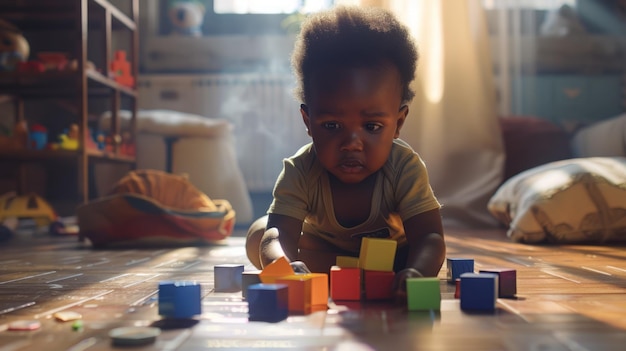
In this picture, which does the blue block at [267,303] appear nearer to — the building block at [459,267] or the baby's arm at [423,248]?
the baby's arm at [423,248]

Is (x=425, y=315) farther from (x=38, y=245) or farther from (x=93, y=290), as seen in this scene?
(x=38, y=245)

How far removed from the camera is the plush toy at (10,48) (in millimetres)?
2693

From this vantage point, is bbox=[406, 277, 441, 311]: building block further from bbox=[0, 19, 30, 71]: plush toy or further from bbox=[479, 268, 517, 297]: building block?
bbox=[0, 19, 30, 71]: plush toy

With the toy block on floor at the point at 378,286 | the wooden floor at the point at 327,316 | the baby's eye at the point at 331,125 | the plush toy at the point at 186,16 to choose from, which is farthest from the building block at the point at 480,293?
the plush toy at the point at 186,16

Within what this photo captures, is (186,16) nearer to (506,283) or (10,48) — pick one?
(10,48)

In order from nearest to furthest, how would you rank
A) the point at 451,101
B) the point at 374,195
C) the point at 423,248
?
the point at 423,248 → the point at 374,195 → the point at 451,101

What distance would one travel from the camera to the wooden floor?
71 centimetres

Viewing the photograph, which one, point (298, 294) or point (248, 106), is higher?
point (248, 106)

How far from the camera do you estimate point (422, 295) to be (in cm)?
90

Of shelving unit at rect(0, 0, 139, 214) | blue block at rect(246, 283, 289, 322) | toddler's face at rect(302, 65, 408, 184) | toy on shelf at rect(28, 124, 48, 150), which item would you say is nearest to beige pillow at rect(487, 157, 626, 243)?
toddler's face at rect(302, 65, 408, 184)

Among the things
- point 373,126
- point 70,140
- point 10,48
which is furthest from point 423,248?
point 10,48

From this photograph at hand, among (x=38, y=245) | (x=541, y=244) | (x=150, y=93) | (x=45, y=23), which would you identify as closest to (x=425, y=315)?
(x=541, y=244)

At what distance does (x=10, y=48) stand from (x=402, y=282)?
2385 millimetres

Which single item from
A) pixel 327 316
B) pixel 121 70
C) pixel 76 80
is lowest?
pixel 327 316
